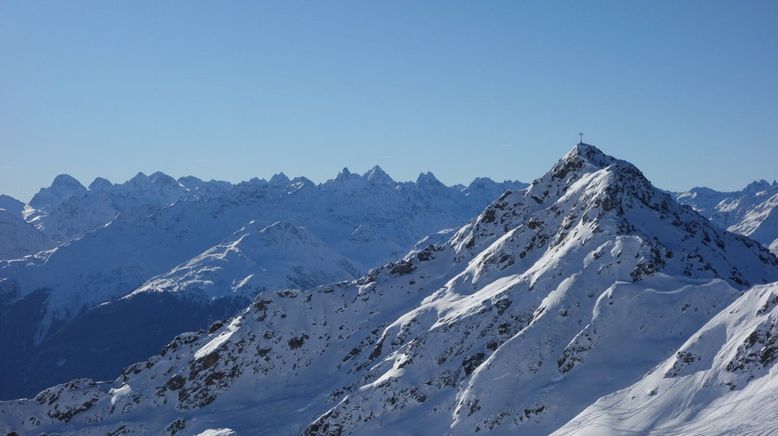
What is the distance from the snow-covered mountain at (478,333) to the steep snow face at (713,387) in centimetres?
388

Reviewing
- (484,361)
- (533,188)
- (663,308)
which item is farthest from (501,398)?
(533,188)

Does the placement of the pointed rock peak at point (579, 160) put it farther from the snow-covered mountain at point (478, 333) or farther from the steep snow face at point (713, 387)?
the steep snow face at point (713, 387)

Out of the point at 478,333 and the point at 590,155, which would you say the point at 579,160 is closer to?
the point at 590,155

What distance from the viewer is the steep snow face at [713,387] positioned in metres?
53.2

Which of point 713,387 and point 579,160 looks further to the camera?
point 579,160

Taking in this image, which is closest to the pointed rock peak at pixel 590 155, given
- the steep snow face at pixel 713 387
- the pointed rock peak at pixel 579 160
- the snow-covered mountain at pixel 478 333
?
the pointed rock peak at pixel 579 160

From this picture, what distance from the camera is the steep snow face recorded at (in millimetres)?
53250

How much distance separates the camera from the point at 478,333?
8856cm

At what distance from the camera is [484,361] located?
80938 millimetres

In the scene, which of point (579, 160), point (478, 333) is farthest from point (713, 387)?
point (579, 160)

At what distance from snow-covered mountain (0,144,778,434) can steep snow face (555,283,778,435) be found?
3.88 meters

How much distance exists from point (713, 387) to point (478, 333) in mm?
33898

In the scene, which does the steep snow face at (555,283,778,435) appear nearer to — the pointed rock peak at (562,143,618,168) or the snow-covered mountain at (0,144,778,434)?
the snow-covered mountain at (0,144,778,434)

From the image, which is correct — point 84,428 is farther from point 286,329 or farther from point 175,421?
point 286,329
